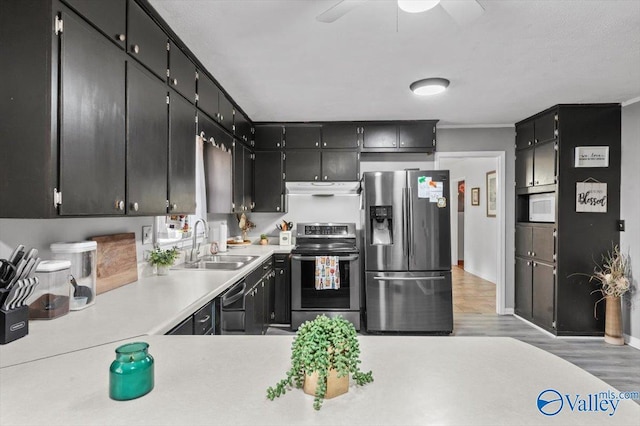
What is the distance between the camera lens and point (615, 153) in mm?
3516

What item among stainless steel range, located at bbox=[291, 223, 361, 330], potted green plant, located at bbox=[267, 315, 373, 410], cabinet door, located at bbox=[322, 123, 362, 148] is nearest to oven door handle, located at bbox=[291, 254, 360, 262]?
stainless steel range, located at bbox=[291, 223, 361, 330]

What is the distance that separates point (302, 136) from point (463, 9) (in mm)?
2843

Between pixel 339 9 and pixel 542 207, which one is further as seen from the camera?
pixel 542 207

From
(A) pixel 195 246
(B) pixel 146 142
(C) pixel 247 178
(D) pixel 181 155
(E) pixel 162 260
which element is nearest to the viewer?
(B) pixel 146 142

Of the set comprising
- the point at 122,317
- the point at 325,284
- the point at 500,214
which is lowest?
the point at 325,284

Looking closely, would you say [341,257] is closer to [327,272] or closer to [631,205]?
[327,272]

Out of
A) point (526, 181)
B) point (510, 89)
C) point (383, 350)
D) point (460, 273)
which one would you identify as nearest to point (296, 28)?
point (383, 350)

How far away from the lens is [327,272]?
3.64 metres

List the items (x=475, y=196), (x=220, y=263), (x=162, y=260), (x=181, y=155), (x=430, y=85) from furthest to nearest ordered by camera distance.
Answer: (x=475, y=196), (x=220, y=263), (x=430, y=85), (x=162, y=260), (x=181, y=155)

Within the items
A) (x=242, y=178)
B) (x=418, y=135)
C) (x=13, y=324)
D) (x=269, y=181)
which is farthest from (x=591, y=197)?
(x=13, y=324)

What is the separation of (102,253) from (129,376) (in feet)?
4.38

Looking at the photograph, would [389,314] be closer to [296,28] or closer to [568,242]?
[568,242]

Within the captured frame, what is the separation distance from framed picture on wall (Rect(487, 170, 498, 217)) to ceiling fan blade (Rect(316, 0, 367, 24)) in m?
5.25

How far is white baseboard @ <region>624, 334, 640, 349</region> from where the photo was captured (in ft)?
10.7
